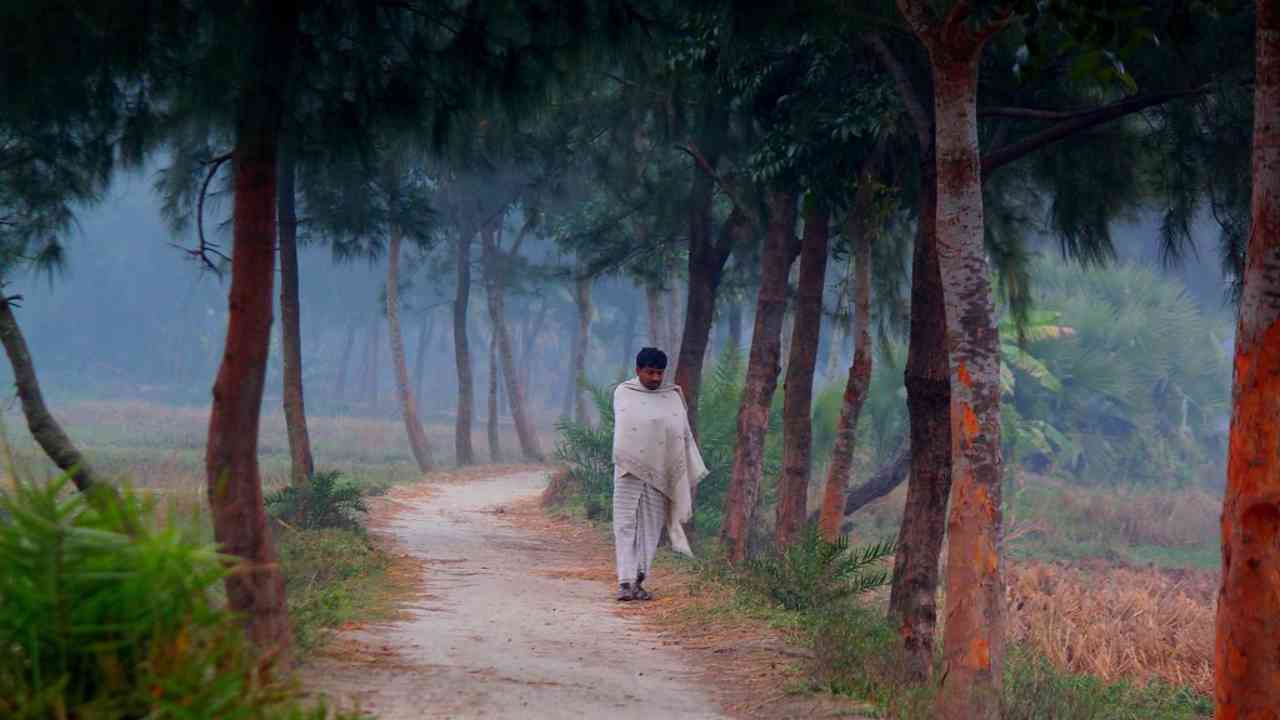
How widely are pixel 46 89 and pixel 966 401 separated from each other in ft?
18.4

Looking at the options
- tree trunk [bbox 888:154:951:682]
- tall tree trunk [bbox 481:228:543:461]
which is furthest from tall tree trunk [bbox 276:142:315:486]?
tall tree trunk [bbox 481:228:543:461]

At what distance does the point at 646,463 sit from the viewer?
473 inches

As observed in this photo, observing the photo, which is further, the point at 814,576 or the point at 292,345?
the point at 292,345

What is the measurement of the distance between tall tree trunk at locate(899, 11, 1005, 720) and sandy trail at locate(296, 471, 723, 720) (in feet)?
4.55

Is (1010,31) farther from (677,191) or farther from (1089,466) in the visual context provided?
(1089,466)

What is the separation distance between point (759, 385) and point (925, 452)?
587 centimetres

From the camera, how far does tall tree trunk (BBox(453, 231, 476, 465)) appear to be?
110 feet

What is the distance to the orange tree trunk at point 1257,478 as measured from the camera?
20.5 ft

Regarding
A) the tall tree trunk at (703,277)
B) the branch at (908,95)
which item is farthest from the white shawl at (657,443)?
the tall tree trunk at (703,277)

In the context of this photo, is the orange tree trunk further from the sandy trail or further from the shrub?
the shrub

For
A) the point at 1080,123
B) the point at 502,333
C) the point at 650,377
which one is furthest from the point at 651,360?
the point at 502,333

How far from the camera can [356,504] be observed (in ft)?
55.0

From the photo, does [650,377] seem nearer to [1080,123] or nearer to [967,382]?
[1080,123]

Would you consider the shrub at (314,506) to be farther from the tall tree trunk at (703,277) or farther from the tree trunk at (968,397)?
the tree trunk at (968,397)
